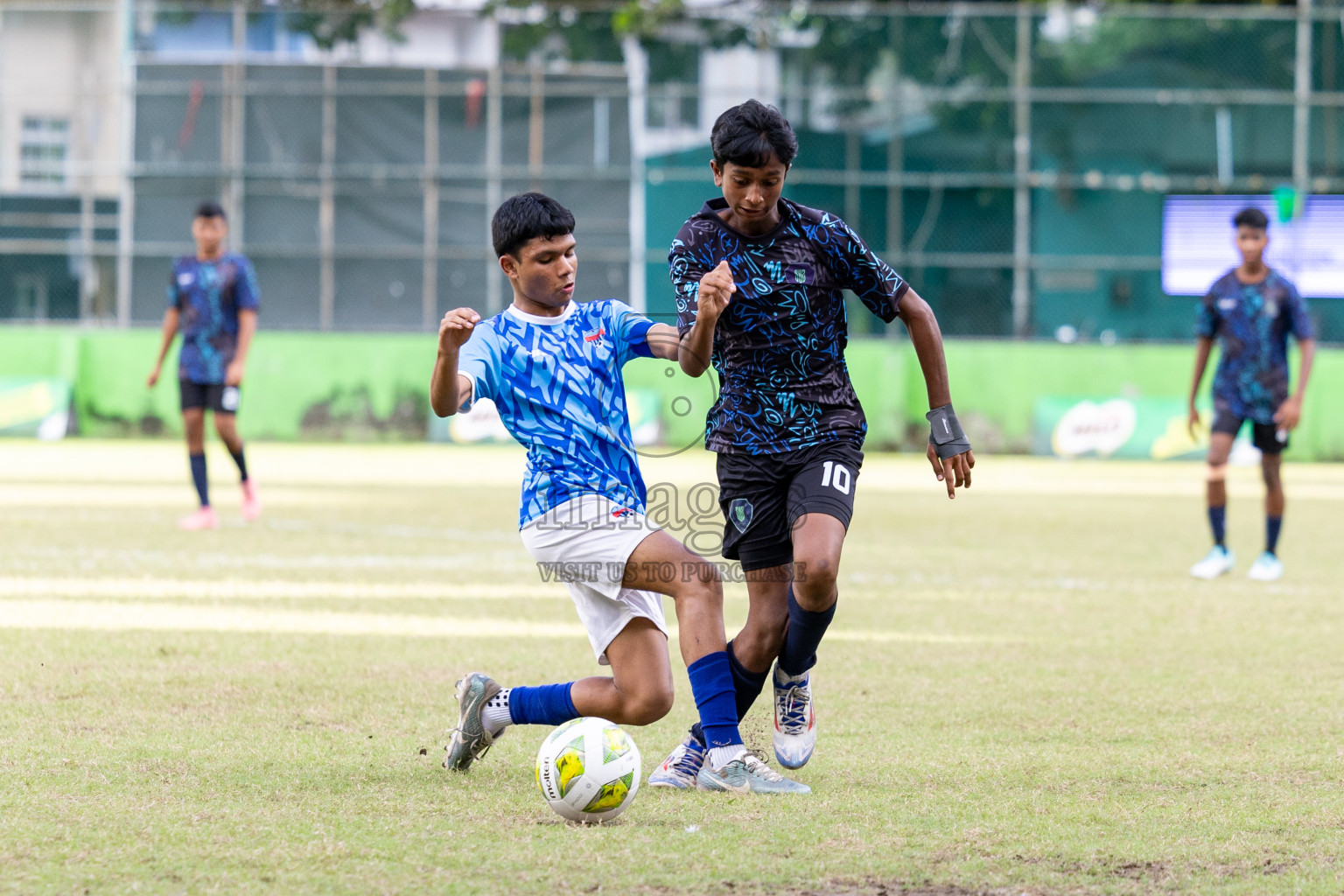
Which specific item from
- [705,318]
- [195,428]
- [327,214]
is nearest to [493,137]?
[327,214]

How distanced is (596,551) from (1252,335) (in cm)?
670

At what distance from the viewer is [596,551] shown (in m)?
4.32

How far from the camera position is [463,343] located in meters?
4.21

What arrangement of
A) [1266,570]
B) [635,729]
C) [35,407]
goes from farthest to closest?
[35,407], [1266,570], [635,729]

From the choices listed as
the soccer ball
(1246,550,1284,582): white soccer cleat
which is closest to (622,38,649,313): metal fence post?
(1246,550,1284,582): white soccer cleat

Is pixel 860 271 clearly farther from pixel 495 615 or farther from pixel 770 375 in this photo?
pixel 495 615

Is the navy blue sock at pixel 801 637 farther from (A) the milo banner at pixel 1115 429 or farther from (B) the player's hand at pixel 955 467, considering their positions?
(A) the milo banner at pixel 1115 429

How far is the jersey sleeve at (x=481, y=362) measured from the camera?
4359 millimetres

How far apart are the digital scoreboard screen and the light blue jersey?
20.0m

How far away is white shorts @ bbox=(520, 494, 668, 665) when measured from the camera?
4.32 m

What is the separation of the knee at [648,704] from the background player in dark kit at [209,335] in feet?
24.6

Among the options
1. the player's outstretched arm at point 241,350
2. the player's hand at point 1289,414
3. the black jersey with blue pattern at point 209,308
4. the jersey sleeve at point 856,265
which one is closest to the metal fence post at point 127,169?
the black jersey with blue pattern at point 209,308

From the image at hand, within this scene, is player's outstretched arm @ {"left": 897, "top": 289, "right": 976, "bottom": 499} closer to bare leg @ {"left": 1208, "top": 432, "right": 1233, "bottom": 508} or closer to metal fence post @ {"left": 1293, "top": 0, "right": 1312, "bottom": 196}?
bare leg @ {"left": 1208, "top": 432, "right": 1233, "bottom": 508}

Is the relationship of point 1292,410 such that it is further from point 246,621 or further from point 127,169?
point 127,169
